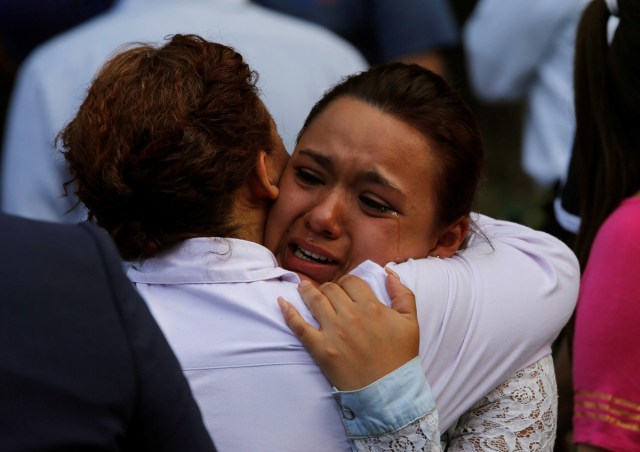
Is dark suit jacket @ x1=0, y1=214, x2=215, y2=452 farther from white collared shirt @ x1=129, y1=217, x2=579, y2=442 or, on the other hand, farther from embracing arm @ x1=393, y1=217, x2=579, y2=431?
embracing arm @ x1=393, y1=217, x2=579, y2=431

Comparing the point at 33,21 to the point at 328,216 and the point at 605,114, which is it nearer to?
the point at 605,114

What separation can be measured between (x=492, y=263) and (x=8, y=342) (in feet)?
3.24

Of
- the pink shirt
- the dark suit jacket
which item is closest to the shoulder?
the pink shirt

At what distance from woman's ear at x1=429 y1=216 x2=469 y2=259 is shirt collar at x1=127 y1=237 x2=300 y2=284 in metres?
0.39

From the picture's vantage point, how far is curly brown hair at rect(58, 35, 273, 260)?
1.75 meters

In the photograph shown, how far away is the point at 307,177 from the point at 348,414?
49cm

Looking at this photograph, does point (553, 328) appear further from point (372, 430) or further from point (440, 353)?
point (372, 430)

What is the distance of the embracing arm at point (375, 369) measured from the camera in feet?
5.55

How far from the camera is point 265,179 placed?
1911 millimetres

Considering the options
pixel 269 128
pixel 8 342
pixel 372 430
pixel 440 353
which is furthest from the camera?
pixel 269 128

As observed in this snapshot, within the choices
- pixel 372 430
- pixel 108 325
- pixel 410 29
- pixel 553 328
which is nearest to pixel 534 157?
pixel 410 29

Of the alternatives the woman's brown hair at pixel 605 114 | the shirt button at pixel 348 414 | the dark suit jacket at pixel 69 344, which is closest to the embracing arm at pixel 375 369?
the shirt button at pixel 348 414

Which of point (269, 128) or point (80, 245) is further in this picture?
point (269, 128)

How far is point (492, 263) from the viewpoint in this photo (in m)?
1.95
